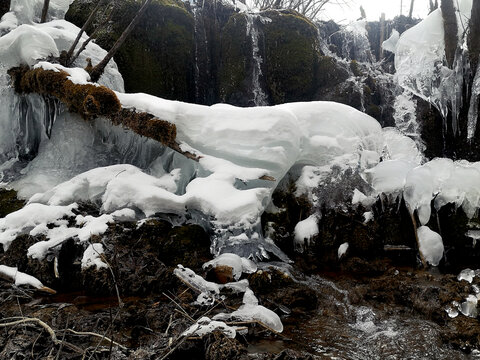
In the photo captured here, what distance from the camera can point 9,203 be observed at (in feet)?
15.7

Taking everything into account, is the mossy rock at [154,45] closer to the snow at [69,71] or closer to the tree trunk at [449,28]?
the snow at [69,71]

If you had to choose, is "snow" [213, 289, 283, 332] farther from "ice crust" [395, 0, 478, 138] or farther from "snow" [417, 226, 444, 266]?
"ice crust" [395, 0, 478, 138]

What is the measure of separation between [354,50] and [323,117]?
7.43m

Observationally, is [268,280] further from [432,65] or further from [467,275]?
[432,65]

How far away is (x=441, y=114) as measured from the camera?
7.66m

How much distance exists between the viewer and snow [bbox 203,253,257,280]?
3.67m

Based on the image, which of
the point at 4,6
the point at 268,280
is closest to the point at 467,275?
the point at 268,280

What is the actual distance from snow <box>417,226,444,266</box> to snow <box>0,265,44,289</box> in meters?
4.10

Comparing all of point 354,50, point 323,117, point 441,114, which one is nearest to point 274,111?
point 323,117

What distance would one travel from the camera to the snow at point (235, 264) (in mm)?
3666

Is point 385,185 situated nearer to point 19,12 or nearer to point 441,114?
point 441,114

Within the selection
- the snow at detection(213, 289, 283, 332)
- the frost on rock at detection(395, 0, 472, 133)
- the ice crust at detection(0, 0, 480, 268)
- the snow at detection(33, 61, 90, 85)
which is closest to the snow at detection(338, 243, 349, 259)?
the ice crust at detection(0, 0, 480, 268)

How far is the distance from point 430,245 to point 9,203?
5123 millimetres

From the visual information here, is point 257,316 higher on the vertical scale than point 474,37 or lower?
lower
